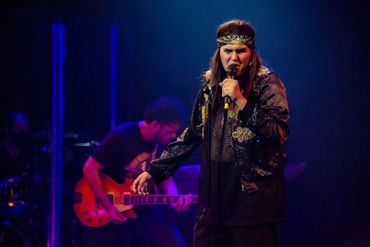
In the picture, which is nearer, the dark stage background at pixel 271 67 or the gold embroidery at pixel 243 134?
the gold embroidery at pixel 243 134

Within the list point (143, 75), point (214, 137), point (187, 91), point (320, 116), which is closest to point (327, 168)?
point (320, 116)

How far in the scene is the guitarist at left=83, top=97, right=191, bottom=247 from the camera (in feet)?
15.7

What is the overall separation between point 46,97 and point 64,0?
148 cm

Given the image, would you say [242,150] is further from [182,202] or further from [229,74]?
[182,202]

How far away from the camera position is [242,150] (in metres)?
2.71

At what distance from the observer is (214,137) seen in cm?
287

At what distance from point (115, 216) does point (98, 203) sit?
288 mm

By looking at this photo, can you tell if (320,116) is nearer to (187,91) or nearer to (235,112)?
(187,91)

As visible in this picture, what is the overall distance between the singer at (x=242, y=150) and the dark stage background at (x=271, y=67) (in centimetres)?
280

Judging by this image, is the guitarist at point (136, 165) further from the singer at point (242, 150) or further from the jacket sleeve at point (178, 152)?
the singer at point (242, 150)

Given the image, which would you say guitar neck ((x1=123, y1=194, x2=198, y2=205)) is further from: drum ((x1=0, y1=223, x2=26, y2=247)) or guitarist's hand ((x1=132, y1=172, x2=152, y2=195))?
drum ((x1=0, y1=223, x2=26, y2=247))

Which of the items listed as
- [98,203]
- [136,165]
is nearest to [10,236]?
[98,203]

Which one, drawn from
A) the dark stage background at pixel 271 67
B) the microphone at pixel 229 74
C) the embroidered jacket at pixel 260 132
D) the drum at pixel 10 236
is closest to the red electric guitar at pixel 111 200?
the drum at pixel 10 236

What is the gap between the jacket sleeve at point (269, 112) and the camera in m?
2.56
